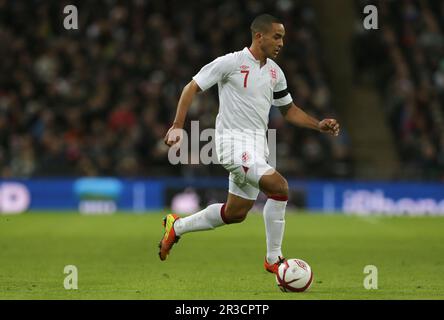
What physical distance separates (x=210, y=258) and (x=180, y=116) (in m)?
3.50

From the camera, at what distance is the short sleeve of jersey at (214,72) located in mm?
9227

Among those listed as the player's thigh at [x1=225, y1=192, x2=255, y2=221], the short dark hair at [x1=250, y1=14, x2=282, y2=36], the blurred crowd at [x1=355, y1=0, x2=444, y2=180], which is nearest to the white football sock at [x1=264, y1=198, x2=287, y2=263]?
the player's thigh at [x1=225, y1=192, x2=255, y2=221]

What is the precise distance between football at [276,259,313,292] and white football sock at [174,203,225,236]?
3.92 ft

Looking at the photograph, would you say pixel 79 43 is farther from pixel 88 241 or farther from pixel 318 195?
pixel 88 241

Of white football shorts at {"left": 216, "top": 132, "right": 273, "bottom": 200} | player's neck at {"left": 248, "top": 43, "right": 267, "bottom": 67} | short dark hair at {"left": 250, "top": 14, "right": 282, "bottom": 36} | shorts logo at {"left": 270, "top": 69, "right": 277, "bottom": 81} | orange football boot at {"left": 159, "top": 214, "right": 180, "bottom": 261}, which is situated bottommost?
orange football boot at {"left": 159, "top": 214, "right": 180, "bottom": 261}

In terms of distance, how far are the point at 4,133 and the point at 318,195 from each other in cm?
696

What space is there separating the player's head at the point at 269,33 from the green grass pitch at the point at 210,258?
217 centimetres

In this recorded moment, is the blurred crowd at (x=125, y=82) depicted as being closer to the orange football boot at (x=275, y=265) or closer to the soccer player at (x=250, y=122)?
the soccer player at (x=250, y=122)

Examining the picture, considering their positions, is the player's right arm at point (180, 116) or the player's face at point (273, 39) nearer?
the player's right arm at point (180, 116)

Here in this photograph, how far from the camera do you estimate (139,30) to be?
2397 cm

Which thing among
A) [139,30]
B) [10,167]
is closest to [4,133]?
[10,167]

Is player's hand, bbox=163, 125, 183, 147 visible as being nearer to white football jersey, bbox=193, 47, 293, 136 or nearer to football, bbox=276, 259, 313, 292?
white football jersey, bbox=193, 47, 293, 136

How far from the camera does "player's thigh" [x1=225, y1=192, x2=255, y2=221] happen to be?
9531mm

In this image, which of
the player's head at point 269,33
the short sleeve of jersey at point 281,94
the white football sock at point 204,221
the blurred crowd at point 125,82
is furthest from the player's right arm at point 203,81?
the blurred crowd at point 125,82
